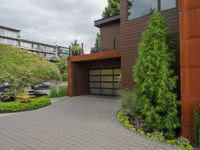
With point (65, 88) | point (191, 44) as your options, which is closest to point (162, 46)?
point (191, 44)

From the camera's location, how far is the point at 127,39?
29.6 feet

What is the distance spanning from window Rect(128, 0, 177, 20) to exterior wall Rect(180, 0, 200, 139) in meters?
2.90

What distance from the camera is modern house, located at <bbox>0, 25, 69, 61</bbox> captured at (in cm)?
4898

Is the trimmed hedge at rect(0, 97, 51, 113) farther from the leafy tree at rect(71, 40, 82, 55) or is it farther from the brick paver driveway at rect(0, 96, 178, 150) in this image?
the leafy tree at rect(71, 40, 82, 55)

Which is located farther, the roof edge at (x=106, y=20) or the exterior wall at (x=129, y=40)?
the roof edge at (x=106, y=20)

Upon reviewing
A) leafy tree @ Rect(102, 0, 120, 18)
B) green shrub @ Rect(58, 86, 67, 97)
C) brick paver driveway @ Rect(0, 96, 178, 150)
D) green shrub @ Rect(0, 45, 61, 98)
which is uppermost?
leafy tree @ Rect(102, 0, 120, 18)

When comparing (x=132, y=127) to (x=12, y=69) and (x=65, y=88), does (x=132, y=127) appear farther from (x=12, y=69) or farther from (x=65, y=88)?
(x=12, y=69)

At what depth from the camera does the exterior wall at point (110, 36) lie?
41.9ft

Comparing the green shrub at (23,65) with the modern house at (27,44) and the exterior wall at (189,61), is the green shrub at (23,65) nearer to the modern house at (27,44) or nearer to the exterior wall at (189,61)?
the modern house at (27,44)

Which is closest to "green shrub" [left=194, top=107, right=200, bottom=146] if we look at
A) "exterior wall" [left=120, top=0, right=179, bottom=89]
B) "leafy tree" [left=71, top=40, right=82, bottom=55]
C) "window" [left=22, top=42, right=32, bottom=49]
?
"exterior wall" [left=120, top=0, right=179, bottom=89]

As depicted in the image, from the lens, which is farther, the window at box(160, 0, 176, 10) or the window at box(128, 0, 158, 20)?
the window at box(128, 0, 158, 20)

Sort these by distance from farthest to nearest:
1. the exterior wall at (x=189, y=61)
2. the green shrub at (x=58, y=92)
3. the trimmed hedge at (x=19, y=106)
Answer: the green shrub at (x=58, y=92) < the trimmed hedge at (x=19, y=106) < the exterior wall at (x=189, y=61)

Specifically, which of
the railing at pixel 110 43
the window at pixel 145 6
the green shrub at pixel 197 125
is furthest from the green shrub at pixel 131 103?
the railing at pixel 110 43

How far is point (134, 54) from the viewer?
8.76 metres
